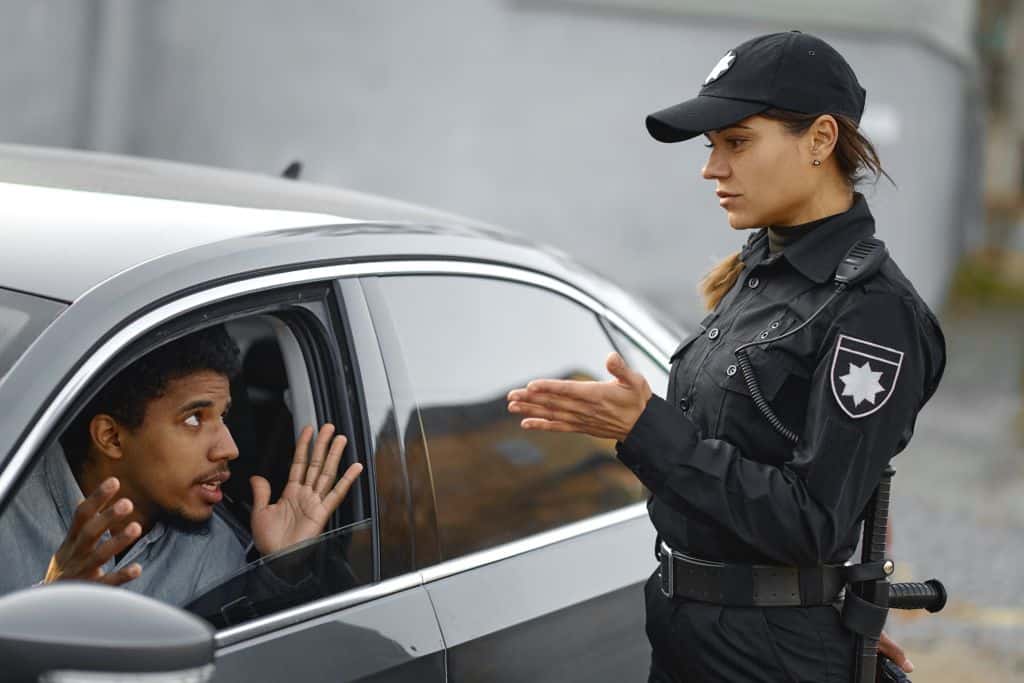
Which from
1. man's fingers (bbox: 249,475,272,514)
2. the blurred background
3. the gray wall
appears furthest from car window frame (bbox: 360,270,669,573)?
the gray wall

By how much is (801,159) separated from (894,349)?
1.08 ft

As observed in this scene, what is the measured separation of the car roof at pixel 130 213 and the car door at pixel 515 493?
0.50 feet

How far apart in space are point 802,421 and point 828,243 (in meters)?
0.28

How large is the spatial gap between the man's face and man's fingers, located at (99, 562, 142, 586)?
0.24 meters

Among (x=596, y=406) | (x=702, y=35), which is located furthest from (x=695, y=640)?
(x=702, y=35)

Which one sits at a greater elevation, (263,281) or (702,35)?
(702,35)

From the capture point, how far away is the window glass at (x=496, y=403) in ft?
7.70

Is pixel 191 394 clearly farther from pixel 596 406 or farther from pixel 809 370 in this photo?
pixel 809 370

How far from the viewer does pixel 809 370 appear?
200cm

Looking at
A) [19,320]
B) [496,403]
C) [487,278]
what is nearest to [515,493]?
[496,403]

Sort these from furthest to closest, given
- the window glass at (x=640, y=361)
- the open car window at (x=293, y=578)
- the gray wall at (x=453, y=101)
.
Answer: the gray wall at (x=453, y=101), the window glass at (x=640, y=361), the open car window at (x=293, y=578)

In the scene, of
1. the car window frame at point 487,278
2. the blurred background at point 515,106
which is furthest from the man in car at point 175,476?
the blurred background at point 515,106

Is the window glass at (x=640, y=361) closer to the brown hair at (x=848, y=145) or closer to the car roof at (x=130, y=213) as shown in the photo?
the car roof at (x=130, y=213)

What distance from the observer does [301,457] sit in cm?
227
